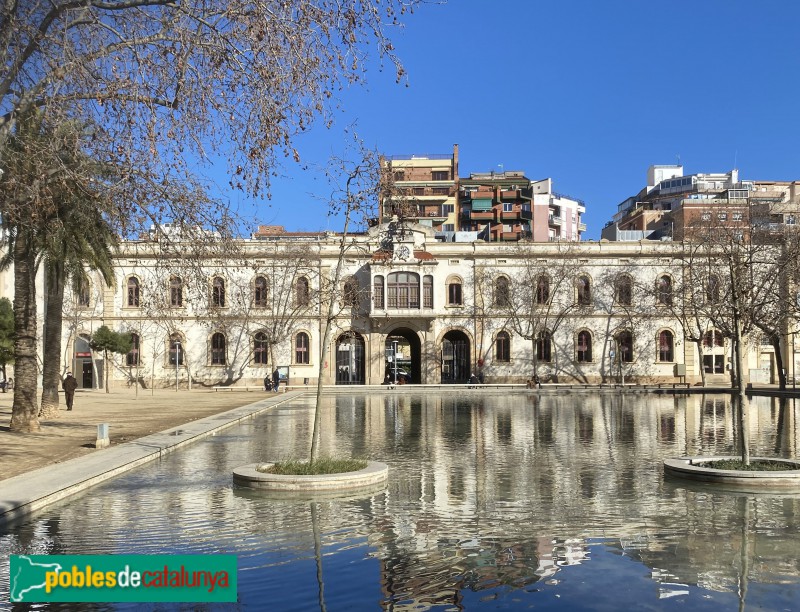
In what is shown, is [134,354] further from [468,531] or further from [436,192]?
[468,531]

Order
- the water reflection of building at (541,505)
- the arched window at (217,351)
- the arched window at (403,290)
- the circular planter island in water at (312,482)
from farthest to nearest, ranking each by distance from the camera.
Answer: the arched window at (217,351), the arched window at (403,290), the circular planter island in water at (312,482), the water reflection of building at (541,505)

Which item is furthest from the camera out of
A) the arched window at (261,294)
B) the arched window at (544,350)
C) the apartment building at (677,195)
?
the apartment building at (677,195)

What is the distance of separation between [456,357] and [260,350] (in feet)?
47.7

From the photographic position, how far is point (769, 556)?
29.2 ft

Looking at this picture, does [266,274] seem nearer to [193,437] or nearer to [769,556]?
[193,437]

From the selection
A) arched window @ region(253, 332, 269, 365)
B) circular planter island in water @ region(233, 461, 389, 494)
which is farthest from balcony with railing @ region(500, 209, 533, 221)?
circular planter island in water @ region(233, 461, 389, 494)

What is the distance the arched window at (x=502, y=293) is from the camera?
2339 inches

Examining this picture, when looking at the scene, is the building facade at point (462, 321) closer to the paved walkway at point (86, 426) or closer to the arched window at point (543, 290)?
the arched window at point (543, 290)

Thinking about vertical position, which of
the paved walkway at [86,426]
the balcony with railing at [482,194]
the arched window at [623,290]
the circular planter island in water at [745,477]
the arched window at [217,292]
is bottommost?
the circular planter island in water at [745,477]

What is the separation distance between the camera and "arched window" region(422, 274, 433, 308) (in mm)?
58719

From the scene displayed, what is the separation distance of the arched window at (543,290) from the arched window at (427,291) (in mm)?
7760

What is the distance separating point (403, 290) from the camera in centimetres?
5894

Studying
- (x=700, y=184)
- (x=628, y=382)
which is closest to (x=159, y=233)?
(x=628, y=382)

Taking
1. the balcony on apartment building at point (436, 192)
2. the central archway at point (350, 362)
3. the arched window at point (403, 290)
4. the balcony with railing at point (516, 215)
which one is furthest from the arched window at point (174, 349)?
the balcony with railing at point (516, 215)
